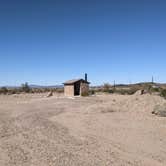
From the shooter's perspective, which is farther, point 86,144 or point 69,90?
point 69,90

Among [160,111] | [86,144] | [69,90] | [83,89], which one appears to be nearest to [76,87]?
[83,89]

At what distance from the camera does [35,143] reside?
10914 millimetres

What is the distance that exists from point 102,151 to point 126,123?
22.9ft

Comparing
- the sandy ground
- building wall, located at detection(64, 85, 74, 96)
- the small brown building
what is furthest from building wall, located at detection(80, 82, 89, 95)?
the sandy ground

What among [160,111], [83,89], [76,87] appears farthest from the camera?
[83,89]

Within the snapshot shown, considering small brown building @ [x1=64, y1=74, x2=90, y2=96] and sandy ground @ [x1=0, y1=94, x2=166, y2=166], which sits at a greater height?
small brown building @ [x1=64, y1=74, x2=90, y2=96]

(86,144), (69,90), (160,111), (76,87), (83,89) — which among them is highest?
(76,87)

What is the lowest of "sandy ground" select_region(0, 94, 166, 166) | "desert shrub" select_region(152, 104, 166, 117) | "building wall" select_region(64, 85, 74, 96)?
"sandy ground" select_region(0, 94, 166, 166)

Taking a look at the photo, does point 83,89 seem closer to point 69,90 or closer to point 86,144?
point 69,90

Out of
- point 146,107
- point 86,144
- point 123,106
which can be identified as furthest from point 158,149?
point 123,106

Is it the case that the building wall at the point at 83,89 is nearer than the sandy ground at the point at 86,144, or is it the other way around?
the sandy ground at the point at 86,144

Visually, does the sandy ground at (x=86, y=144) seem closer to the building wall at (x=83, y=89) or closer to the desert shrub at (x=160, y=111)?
the desert shrub at (x=160, y=111)

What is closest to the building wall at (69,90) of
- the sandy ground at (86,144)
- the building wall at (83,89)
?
the building wall at (83,89)

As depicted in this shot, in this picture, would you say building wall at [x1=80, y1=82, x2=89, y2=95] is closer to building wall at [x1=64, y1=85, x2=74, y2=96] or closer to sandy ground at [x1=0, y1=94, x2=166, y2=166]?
building wall at [x1=64, y1=85, x2=74, y2=96]
